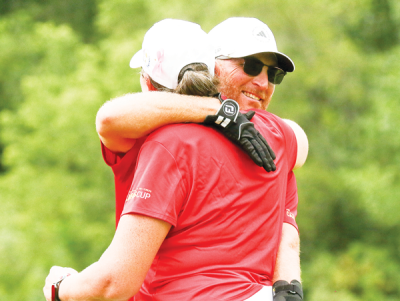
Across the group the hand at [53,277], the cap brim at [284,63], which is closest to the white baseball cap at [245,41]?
the cap brim at [284,63]

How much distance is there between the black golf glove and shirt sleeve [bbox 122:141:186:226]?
0.46 m

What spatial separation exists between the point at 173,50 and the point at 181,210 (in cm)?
52

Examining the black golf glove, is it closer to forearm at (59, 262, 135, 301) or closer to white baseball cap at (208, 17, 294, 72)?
forearm at (59, 262, 135, 301)

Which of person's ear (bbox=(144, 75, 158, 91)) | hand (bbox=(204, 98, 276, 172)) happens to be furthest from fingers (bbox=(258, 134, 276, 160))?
person's ear (bbox=(144, 75, 158, 91))

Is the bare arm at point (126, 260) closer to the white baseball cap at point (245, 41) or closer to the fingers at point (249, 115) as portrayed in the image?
the fingers at point (249, 115)

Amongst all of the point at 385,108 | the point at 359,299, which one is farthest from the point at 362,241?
the point at 385,108

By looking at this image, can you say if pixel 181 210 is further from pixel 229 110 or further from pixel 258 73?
pixel 258 73

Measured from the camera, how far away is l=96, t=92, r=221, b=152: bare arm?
1.60m

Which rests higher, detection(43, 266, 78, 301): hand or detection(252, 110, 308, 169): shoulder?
detection(252, 110, 308, 169): shoulder

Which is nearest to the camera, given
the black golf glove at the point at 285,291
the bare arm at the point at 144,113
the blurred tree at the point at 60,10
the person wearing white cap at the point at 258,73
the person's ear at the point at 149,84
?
the bare arm at the point at 144,113

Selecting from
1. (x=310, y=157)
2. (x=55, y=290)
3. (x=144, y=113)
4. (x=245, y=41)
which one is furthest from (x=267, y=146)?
(x=310, y=157)

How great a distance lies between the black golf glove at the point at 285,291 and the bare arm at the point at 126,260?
46 centimetres

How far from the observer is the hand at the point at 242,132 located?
1.62m

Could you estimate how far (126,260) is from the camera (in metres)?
1.43
